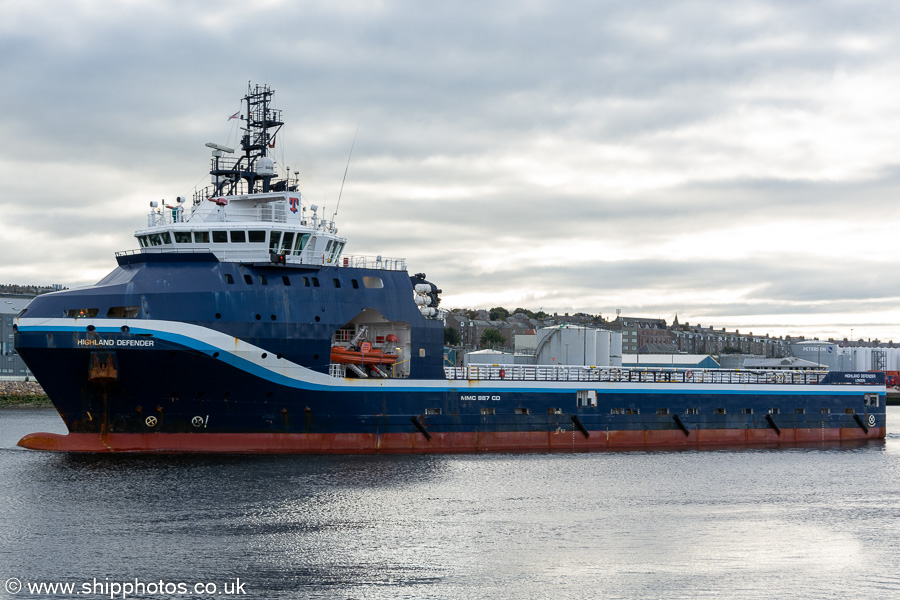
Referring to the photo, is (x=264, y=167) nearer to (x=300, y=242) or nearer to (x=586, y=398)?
(x=300, y=242)

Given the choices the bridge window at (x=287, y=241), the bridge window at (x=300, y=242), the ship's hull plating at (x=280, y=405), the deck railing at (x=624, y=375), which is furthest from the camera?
the deck railing at (x=624, y=375)

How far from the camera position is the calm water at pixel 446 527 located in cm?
2205

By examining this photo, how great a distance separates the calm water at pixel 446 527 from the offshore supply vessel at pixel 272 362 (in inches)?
73.4

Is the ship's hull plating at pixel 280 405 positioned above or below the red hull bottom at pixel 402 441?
above

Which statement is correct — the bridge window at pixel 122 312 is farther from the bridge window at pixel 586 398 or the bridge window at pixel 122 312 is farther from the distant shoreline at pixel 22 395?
the distant shoreline at pixel 22 395

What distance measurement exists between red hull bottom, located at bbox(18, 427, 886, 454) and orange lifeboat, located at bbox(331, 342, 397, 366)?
3.04 meters

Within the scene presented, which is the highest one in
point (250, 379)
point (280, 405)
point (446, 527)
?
point (250, 379)

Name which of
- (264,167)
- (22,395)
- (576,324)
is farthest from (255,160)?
(576,324)

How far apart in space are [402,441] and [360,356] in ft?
13.5

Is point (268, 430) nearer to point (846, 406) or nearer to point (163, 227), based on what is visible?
point (163, 227)

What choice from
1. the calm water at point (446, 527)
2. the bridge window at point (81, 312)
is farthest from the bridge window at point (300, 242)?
the calm water at point (446, 527)

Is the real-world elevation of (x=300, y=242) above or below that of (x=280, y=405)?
above

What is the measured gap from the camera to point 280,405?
37844 millimetres

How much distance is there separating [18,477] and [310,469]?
33.0 feet
